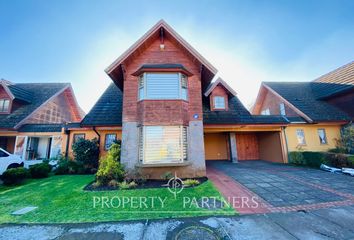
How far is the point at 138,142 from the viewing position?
796cm

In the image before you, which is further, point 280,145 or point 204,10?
point 280,145

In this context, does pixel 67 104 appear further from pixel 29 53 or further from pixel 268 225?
pixel 268 225

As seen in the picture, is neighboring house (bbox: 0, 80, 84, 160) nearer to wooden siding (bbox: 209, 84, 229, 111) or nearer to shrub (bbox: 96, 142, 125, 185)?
shrub (bbox: 96, 142, 125, 185)

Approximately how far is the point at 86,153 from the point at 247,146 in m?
15.4

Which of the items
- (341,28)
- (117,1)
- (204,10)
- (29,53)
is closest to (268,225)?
(204,10)

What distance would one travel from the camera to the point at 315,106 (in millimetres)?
15055

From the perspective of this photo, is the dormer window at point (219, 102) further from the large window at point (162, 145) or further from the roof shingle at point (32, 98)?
the roof shingle at point (32, 98)

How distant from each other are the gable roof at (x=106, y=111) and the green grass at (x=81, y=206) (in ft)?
16.2

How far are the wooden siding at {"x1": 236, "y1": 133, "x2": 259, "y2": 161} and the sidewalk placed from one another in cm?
1151

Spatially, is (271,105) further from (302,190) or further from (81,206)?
(81,206)

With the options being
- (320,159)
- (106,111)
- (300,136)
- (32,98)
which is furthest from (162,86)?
(32,98)

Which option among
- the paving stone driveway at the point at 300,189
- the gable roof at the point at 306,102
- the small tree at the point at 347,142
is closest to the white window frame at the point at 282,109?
the gable roof at the point at 306,102

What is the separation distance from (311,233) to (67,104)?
78.2 ft

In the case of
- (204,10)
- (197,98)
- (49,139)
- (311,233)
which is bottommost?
(311,233)
